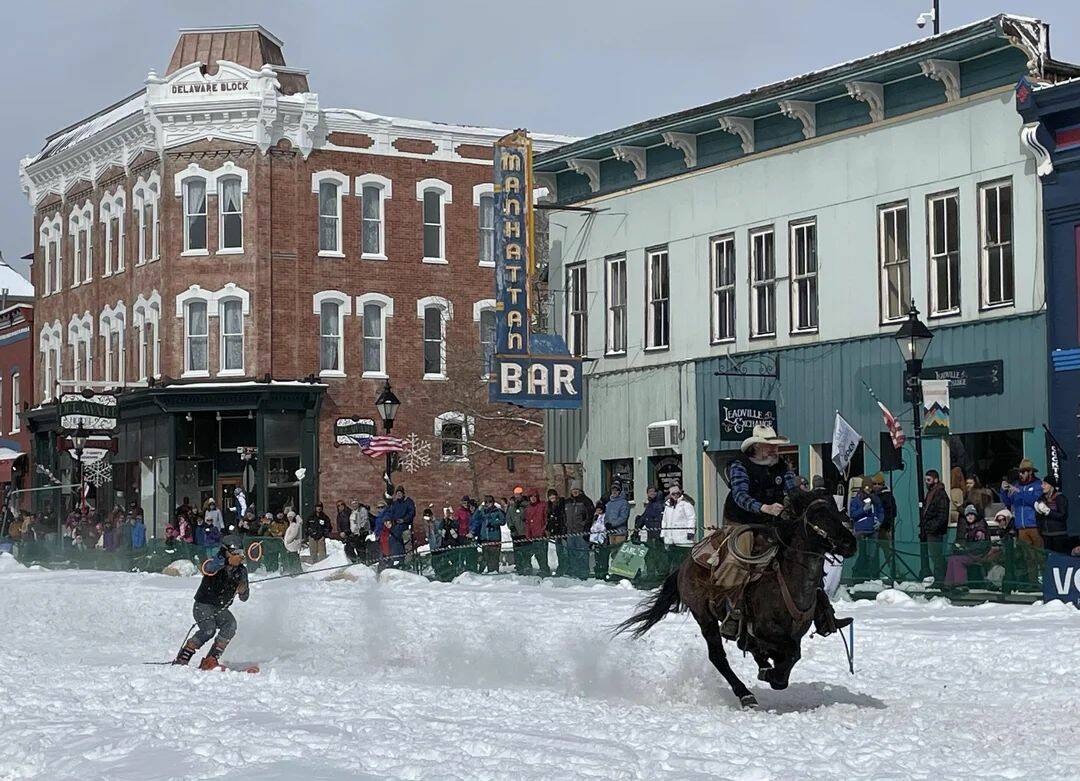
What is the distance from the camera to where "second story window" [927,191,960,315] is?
27.0 m

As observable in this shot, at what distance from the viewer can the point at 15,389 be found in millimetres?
60969

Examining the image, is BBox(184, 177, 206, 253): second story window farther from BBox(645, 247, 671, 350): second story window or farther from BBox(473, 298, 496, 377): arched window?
BBox(645, 247, 671, 350): second story window

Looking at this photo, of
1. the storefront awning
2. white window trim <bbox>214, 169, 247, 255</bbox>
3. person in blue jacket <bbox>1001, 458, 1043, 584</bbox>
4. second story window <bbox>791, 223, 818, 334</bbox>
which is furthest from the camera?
the storefront awning

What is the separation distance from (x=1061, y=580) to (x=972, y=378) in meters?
7.06

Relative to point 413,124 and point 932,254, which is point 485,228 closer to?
point 413,124

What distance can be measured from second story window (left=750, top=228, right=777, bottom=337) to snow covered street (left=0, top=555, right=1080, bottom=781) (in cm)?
948

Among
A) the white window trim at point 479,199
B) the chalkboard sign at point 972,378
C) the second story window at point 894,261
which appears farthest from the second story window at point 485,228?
the chalkboard sign at point 972,378

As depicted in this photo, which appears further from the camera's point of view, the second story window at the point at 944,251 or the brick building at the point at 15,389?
the brick building at the point at 15,389

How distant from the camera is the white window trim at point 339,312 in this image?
157 feet

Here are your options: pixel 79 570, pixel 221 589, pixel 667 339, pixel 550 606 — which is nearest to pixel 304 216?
pixel 79 570

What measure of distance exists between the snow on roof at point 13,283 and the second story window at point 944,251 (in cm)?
6123

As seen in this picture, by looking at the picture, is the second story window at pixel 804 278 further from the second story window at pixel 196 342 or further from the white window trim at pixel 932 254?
the second story window at pixel 196 342

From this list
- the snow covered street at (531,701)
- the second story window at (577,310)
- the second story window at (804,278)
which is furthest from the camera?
the second story window at (577,310)

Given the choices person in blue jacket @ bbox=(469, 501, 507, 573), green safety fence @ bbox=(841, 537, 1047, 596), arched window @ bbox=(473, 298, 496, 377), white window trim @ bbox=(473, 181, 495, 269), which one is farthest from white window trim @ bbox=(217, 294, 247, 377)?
green safety fence @ bbox=(841, 537, 1047, 596)
